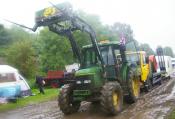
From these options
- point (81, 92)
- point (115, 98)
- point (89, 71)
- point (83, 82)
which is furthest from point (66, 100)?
point (115, 98)

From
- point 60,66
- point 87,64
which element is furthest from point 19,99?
point 60,66

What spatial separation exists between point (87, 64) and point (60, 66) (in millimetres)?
28881

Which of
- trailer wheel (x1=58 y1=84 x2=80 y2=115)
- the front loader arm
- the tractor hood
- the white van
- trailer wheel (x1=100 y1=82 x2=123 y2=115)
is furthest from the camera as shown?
the white van

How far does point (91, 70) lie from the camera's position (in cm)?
1223

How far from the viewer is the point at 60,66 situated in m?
42.2

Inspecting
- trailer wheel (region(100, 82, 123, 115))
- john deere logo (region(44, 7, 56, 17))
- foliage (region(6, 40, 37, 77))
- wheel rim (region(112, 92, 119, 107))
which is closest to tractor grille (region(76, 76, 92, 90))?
trailer wheel (region(100, 82, 123, 115))

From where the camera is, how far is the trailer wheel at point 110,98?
11469 mm

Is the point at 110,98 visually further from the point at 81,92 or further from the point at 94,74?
the point at 81,92

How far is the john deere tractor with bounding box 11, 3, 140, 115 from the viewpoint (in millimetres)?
11542

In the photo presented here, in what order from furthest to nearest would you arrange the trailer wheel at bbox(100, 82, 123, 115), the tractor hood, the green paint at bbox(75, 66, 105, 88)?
the tractor hood
the green paint at bbox(75, 66, 105, 88)
the trailer wheel at bbox(100, 82, 123, 115)

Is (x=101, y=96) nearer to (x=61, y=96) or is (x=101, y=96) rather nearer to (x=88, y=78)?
(x=88, y=78)

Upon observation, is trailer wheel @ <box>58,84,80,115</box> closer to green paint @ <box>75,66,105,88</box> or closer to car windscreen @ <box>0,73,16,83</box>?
green paint @ <box>75,66,105,88</box>

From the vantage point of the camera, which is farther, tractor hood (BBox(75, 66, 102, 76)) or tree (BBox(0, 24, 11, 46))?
tree (BBox(0, 24, 11, 46))

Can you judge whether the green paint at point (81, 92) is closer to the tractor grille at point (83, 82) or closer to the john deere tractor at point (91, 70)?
the john deere tractor at point (91, 70)
